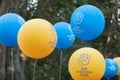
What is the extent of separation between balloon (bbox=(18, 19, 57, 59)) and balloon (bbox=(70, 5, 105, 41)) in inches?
27.9

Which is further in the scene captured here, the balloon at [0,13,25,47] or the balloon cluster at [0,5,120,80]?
the balloon at [0,13,25,47]

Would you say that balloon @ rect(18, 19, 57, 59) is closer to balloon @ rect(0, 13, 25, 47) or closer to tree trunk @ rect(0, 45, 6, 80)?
balloon @ rect(0, 13, 25, 47)

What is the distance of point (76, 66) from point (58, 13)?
737 cm

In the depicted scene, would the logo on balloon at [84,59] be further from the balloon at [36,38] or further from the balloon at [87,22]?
the balloon at [36,38]

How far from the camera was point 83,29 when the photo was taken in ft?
21.7

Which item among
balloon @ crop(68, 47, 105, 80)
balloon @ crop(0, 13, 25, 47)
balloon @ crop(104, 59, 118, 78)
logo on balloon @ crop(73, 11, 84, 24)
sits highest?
logo on balloon @ crop(73, 11, 84, 24)

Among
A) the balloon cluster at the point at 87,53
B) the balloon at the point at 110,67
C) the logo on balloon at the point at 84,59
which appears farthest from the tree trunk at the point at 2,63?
the logo on balloon at the point at 84,59

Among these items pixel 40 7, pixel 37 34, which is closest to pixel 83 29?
pixel 37 34

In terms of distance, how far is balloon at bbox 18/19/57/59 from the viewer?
5.91 m

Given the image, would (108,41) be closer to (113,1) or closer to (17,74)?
(113,1)

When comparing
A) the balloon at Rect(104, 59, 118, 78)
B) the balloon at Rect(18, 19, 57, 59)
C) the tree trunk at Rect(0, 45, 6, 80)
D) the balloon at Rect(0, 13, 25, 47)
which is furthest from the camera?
the balloon at Rect(104, 59, 118, 78)

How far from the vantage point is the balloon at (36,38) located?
19.4 ft

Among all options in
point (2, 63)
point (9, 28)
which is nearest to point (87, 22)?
point (9, 28)

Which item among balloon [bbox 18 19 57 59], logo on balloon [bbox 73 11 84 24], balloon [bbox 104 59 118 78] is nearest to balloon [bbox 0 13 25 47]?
balloon [bbox 18 19 57 59]
